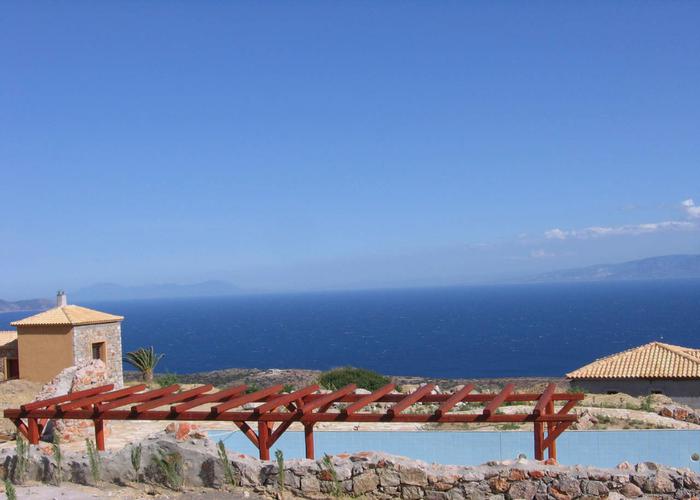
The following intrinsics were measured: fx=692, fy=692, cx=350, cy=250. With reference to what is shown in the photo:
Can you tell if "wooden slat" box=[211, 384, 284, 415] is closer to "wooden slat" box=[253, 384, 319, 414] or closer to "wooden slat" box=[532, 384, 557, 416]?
"wooden slat" box=[253, 384, 319, 414]

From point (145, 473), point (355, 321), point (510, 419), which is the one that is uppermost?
point (510, 419)

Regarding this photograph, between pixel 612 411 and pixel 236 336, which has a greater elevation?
pixel 612 411

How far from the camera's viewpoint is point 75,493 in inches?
396

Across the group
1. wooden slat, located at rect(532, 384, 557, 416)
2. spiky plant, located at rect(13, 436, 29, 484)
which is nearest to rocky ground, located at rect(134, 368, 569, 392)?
wooden slat, located at rect(532, 384, 557, 416)

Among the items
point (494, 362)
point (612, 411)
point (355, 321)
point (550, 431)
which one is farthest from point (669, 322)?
point (550, 431)

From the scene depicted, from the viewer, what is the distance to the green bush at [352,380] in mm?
31312

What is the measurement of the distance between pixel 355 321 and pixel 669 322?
245ft

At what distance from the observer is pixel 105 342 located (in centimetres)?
2972

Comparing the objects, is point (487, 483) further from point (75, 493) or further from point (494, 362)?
point (494, 362)

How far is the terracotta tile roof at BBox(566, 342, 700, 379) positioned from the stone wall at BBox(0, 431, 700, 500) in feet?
68.4

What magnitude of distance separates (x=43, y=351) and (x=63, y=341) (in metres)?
1.21

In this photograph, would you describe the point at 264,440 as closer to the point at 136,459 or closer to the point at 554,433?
the point at 136,459

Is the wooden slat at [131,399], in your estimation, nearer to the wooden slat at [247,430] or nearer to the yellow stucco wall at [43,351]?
the wooden slat at [247,430]

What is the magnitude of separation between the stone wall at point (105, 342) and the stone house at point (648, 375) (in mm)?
19577
